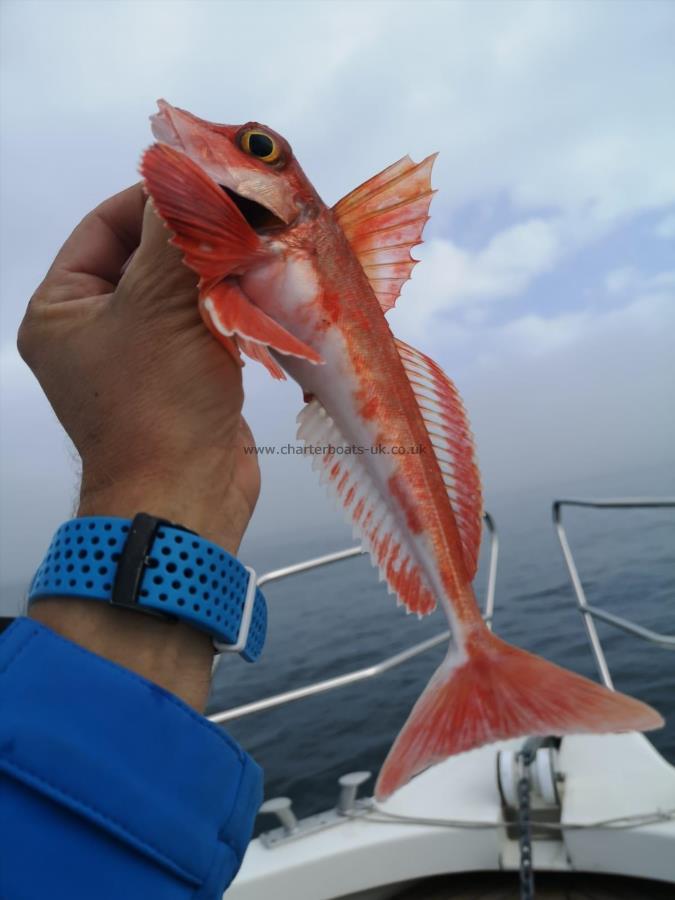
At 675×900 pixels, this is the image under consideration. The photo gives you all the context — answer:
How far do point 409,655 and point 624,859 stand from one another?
4.67 ft

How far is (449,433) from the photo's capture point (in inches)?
81.0

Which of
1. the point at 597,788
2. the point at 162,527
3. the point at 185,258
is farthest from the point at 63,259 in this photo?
the point at 597,788

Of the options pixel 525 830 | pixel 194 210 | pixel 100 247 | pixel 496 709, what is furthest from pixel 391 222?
pixel 525 830

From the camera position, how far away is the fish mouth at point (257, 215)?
1.88 m

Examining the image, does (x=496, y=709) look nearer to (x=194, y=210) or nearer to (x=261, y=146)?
(x=194, y=210)

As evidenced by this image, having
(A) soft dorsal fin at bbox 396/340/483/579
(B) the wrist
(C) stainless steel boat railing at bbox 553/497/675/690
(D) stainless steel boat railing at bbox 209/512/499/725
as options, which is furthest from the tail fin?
(C) stainless steel boat railing at bbox 553/497/675/690

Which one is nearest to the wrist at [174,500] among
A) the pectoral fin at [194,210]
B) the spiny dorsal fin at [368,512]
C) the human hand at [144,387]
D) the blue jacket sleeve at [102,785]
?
the human hand at [144,387]

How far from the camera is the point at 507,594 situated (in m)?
15.2

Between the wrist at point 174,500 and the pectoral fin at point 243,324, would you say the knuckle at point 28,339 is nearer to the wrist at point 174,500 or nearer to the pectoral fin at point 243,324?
the wrist at point 174,500

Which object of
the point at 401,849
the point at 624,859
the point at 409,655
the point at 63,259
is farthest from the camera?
the point at 409,655

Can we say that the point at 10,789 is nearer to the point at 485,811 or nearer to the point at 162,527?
the point at 162,527

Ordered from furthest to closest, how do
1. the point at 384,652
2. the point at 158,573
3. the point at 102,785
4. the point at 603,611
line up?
the point at 384,652 < the point at 603,611 < the point at 158,573 < the point at 102,785

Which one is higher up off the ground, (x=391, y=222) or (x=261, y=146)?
(x=261, y=146)

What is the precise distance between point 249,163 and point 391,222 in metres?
0.52
